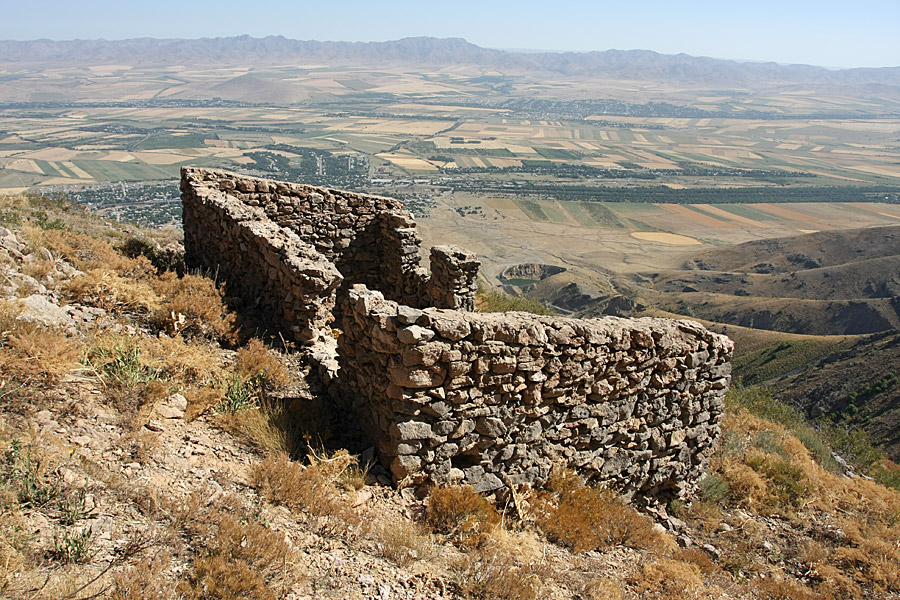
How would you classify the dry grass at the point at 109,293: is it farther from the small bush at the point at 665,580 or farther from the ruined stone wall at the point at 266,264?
the small bush at the point at 665,580

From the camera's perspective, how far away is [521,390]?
5645 mm

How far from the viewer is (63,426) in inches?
182

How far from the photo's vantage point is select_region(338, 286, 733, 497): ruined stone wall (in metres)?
5.25

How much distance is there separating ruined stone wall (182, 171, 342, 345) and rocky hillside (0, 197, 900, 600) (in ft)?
1.32

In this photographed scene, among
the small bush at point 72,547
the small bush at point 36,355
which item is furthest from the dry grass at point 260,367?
the small bush at point 72,547

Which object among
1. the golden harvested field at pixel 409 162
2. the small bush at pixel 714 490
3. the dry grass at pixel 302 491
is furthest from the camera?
the golden harvested field at pixel 409 162

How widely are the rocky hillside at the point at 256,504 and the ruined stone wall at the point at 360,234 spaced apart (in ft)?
10.0

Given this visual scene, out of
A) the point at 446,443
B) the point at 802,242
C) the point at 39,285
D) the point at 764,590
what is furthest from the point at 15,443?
the point at 802,242

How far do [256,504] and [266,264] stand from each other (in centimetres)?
446

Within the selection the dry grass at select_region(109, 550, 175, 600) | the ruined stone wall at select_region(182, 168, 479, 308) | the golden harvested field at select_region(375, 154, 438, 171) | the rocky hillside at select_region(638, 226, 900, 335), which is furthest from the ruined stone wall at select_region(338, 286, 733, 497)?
the golden harvested field at select_region(375, 154, 438, 171)

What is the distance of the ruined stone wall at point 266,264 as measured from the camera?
7.67 metres

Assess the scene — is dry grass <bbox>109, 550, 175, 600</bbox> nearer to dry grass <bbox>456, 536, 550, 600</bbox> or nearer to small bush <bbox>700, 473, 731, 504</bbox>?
dry grass <bbox>456, 536, 550, 600</bbox>

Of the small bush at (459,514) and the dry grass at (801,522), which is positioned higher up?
the small bush at (459,514)

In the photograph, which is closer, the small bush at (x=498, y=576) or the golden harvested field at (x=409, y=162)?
the small bush at (x=498, y=576)
